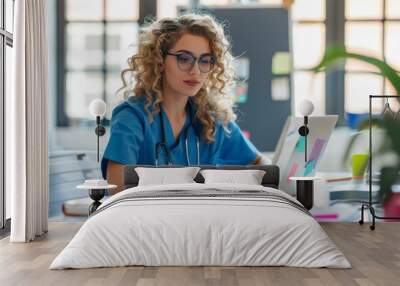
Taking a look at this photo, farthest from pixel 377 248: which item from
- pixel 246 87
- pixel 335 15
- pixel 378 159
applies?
pixel 335 15

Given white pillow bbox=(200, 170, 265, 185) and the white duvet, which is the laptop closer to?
white pillow bbox=(200, 170, 265, 185)

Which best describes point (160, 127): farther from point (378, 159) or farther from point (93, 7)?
point (378, 159)

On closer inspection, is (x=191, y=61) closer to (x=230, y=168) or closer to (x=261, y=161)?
(x=230, y=168)

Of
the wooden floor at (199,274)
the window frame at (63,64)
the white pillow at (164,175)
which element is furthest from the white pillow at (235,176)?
the window frame at (63,64)

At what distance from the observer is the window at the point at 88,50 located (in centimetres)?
637

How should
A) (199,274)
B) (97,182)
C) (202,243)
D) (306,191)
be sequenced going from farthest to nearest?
(306,191), (97,182), (202,243), (199,274)

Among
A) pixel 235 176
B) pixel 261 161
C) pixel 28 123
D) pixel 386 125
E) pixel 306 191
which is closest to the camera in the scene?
pixel 28 123

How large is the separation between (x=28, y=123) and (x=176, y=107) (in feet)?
4.50

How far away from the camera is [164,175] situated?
5.28 m

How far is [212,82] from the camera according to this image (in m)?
5.83

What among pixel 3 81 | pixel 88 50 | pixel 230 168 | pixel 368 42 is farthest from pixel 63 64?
pixel 368 42

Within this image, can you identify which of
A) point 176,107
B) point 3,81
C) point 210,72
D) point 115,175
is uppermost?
point 210,72

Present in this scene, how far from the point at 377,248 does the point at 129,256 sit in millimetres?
1857

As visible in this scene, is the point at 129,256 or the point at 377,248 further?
the point at 377,248
